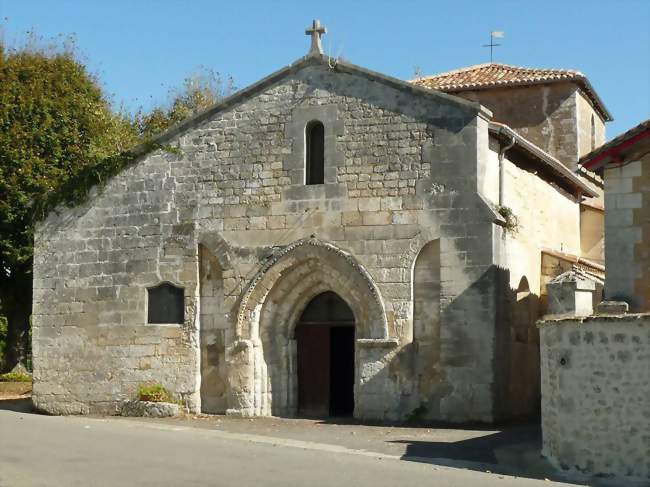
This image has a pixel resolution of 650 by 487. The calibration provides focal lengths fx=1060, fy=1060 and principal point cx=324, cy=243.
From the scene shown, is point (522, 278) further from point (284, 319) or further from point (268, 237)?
point (268, 237)

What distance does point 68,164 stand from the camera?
87.8 feet

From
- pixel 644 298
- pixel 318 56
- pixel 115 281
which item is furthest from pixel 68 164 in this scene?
pixel 644 298

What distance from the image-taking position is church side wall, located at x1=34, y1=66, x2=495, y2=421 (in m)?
18.0

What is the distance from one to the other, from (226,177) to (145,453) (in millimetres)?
7577

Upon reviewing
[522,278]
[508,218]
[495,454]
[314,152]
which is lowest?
[495,454]

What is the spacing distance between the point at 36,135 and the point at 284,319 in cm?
999

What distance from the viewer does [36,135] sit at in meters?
26.1

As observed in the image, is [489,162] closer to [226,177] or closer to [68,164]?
[226,177]

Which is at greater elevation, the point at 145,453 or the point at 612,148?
the point at 612,148

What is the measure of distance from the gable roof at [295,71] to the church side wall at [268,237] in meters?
0.12

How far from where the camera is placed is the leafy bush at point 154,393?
776 inches

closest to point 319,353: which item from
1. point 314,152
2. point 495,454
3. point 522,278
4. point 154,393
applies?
point 154,393

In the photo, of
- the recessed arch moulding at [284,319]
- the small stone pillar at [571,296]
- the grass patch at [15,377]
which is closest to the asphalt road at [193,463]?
the small stone pillar at [571,296]

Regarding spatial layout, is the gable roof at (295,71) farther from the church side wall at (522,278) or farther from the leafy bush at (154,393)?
the leafy bush at (154,393)
